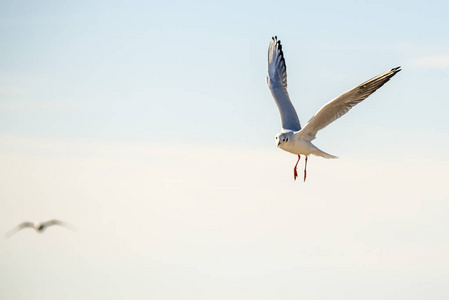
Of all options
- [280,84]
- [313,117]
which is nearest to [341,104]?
[313,117]

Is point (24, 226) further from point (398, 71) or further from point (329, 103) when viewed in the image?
point (398, 71)

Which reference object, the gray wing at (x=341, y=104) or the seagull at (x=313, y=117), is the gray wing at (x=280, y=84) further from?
the gray wing at (x=341, y=104)

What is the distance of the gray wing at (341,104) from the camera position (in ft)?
61.4

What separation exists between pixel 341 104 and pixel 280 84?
3343 millimetres

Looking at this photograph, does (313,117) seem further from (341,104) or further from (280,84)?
(280,84)

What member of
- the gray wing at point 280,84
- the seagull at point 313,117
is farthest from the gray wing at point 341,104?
the gray wing at point 280,84

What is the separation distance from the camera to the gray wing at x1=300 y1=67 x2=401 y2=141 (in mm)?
18719

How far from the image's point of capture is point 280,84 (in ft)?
73.7

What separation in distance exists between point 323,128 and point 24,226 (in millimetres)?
6561

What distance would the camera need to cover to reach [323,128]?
1995 centimetres

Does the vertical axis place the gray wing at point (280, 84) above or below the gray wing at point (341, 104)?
above

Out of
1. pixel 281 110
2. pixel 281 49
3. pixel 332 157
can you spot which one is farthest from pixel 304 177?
pixel 281 49

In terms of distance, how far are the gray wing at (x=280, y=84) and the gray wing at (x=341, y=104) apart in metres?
1.21

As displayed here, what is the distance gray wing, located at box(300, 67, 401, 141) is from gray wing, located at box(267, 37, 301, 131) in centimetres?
121
